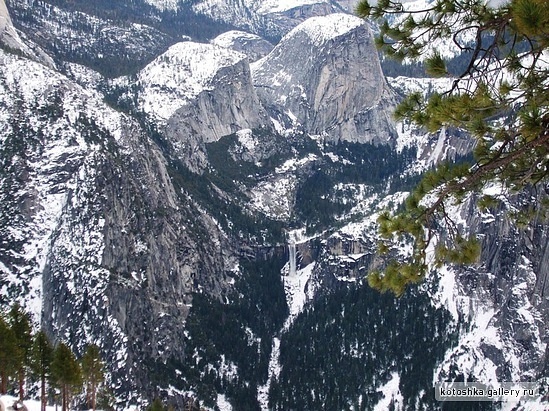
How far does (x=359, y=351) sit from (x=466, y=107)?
441 feet

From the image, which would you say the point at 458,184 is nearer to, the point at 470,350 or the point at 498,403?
the point at 498,403

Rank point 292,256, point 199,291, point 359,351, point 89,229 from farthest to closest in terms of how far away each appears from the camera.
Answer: point 292,256, point 199,291, point 359,351, point 89,229

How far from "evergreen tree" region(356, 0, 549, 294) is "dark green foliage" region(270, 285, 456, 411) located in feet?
369

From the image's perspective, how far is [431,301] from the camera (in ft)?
473

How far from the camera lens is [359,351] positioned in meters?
139

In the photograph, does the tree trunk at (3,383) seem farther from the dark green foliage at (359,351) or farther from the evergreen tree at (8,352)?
the dark green foliage at (359,351)

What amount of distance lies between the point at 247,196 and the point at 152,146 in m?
51.8

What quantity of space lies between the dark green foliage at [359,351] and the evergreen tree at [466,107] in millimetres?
112465

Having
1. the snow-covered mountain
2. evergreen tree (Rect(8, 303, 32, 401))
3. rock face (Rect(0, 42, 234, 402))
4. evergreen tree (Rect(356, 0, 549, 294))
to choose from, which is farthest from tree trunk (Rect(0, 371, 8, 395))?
the snow-covered mountain

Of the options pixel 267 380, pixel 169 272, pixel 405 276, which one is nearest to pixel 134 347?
pixel 169 272

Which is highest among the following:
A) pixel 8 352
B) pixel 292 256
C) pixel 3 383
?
pixel 292 256

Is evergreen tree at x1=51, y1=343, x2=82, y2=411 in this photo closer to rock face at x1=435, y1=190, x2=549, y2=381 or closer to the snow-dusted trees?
the snow-dusted trees

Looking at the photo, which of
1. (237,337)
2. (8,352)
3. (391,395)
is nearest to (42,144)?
(237,337)

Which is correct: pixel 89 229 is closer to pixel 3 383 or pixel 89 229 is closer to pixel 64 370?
pixel 3 383
